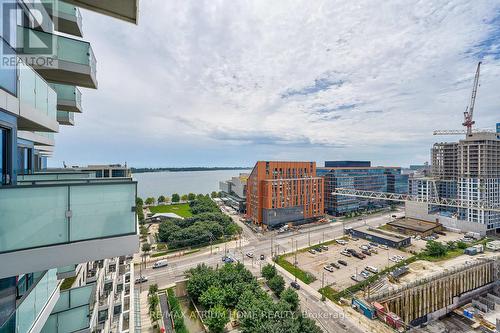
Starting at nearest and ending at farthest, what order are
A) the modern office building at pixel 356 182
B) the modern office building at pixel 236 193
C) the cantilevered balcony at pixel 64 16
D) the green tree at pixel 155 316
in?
the cantilevered balcony at pixel 64 16 → the green tree at pixel 155 316 → the modern office building at pixel 356 182 → the modern office building at pixel 236 193

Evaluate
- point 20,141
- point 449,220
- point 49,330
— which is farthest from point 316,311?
point 449,220

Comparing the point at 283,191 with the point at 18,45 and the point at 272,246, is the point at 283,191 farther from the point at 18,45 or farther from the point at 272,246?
the point at 18,45

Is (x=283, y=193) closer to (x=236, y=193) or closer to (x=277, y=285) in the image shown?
(x=277, y=285)

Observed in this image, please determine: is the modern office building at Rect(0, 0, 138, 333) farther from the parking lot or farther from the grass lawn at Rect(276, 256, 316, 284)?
the parking lot

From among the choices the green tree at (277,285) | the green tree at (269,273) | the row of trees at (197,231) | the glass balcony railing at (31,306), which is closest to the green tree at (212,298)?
the green tree at (277,285)

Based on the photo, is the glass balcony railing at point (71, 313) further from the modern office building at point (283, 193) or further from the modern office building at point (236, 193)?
the modern office building at point (236, 193)

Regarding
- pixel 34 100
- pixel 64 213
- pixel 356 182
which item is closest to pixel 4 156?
pixel 34 100

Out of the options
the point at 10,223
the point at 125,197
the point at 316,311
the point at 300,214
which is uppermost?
the point at 125,197
